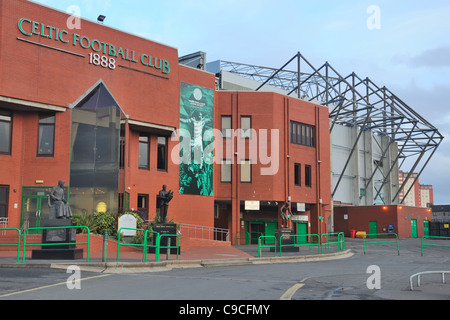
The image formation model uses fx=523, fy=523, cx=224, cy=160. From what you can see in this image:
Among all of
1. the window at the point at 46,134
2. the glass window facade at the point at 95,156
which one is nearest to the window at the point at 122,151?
the glass window facade at the point at 95,156

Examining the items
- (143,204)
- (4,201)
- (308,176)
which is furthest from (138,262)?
(308,176)

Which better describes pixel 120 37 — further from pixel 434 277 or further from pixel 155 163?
pixel 434 277

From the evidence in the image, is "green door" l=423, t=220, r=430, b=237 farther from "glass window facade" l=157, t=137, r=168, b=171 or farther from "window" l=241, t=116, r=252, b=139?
"glass window facade" l=157, t=137, r=168, b=171

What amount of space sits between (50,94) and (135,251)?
979cm

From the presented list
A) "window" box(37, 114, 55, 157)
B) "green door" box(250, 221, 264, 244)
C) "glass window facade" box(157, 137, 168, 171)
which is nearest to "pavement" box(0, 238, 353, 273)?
"window" box(37, 114, 55, 157)

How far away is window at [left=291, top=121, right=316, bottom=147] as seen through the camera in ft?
132

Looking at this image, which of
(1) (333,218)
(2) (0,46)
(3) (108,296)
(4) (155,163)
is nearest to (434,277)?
(3) (108,296)

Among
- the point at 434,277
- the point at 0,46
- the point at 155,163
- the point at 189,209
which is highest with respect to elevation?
the point at 0,46

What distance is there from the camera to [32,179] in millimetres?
27562

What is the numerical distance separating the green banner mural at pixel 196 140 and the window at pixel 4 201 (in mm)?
11139

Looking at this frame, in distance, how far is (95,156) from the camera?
27578mm

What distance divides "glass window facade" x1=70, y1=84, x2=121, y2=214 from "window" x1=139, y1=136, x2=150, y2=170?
4023mm

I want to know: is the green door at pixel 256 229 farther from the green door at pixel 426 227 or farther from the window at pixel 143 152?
the green door at pixel 426 227

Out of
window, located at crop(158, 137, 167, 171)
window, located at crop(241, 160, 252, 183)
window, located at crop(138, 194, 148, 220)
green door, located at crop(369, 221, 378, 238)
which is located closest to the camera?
window, located at crop(138, 194, 148, 220)
